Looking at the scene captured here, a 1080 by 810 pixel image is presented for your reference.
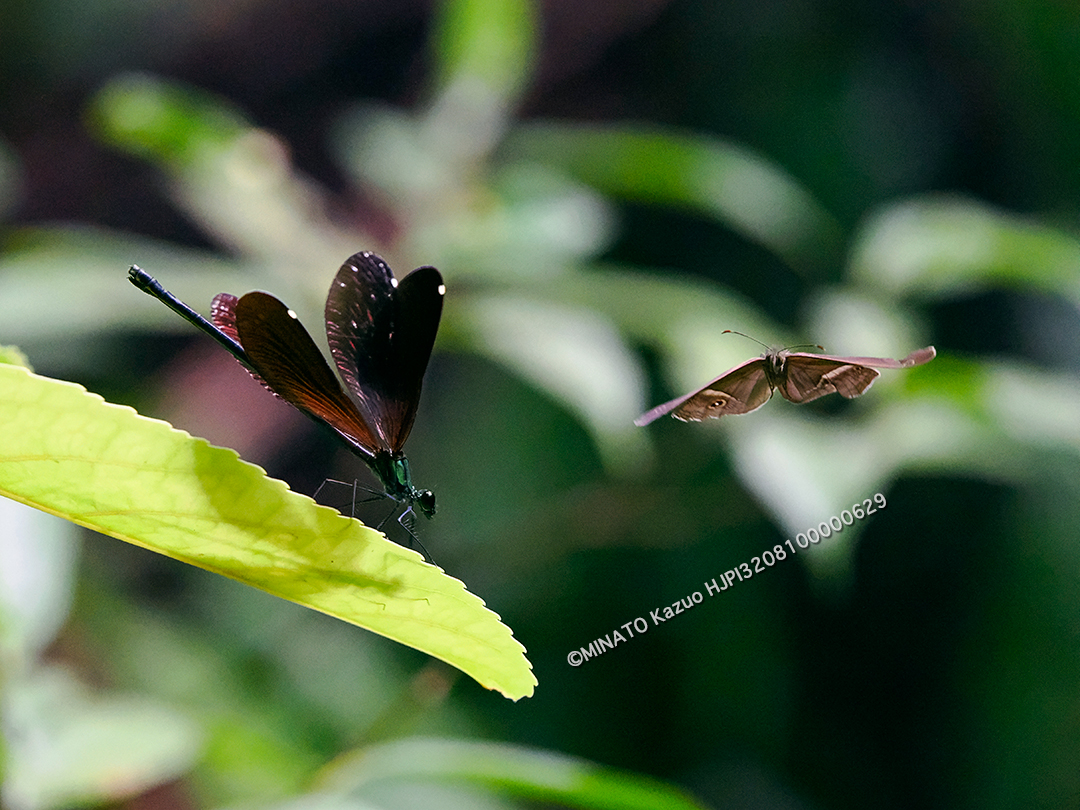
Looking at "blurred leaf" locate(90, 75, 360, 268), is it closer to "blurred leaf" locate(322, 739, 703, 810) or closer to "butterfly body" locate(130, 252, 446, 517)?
"blurred leaf" locate(322, 739, 703, 810)

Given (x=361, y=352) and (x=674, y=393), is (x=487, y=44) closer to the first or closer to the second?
(x=674, y=393)

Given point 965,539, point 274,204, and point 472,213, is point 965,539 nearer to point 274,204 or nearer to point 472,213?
point 472,213

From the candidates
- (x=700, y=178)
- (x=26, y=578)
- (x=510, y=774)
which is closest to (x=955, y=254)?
(x=700, y=178)

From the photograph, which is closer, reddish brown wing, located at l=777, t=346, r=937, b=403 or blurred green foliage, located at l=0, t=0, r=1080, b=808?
reddish brown wing, located at l=777, t=346, r=937, b=403

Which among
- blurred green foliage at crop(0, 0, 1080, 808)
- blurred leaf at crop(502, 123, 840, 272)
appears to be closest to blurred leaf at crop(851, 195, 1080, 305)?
blurred green foliage at crop(0, 0, 1080, 808)

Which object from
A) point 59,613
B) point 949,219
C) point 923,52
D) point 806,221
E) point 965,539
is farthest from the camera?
point 923,52

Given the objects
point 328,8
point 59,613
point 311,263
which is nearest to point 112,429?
point 59,613
